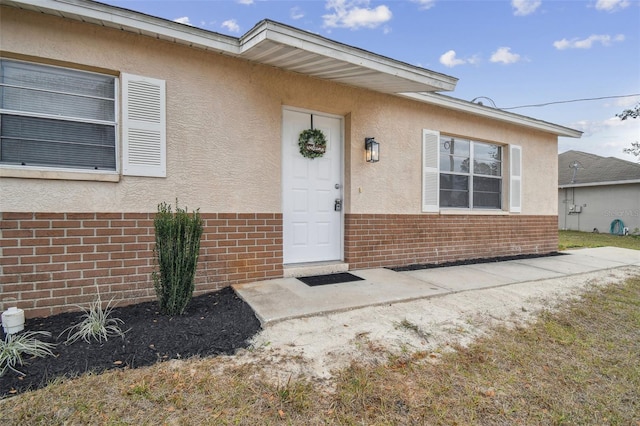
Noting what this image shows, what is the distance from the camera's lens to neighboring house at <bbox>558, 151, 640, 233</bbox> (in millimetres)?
15169

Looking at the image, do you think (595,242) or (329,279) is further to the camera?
(595,242)

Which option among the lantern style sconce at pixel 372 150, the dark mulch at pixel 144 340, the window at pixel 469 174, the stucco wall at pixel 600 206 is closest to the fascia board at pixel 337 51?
the lantern style sconce at pixel 372 150

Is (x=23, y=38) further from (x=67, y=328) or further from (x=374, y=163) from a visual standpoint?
(x=374, y=163)

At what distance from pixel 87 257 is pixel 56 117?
1.43 meters

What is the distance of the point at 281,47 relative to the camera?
11.6 feet

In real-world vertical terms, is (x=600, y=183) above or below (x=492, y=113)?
below

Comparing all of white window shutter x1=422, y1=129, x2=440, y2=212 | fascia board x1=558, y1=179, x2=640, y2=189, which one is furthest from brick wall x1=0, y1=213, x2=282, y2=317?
fascia board x1=558, y1=179, x2=640, y2=189

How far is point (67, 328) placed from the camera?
2.75 m

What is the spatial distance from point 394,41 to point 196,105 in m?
7.14

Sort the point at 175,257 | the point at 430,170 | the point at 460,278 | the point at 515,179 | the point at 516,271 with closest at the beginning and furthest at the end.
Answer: the point at 175,257
the point at 460,278
the point at 516,271
the point at 430,170
the point at 515,179

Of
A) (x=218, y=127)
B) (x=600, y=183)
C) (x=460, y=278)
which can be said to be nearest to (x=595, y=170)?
(x=600, y=183)

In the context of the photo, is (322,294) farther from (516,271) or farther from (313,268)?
(516,271)

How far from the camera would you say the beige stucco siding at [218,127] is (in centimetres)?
309

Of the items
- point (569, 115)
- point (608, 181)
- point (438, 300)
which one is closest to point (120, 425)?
point (438, 300)
